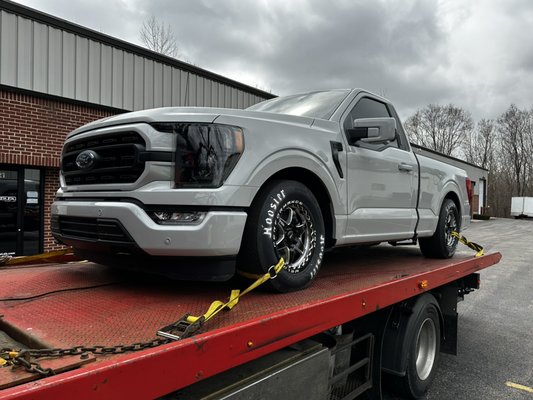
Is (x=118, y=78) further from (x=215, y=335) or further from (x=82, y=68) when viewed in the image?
(x=215, y=335)

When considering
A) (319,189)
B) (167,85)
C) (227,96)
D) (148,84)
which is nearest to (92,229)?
(319,189)

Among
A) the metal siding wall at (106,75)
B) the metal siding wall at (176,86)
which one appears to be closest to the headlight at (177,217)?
the metal siding wall at (106,75)

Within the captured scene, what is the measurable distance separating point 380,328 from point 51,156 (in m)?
7.91

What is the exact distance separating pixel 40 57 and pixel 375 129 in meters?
7.92

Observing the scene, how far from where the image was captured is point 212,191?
96.7 inches

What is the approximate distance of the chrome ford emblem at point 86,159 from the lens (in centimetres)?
275

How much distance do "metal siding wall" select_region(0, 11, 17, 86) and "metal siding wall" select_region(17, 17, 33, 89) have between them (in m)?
0.07

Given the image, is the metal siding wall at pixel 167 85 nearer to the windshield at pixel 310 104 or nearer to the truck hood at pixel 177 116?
the windshield at pixel 310 104

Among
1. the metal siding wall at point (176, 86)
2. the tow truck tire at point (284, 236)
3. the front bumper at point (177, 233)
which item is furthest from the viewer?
the metal siding wall at point (176, 86)

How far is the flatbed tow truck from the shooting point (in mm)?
1602

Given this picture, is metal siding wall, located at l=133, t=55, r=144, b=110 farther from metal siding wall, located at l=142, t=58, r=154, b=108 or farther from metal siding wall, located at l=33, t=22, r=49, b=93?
metal siding wall, located at l=33, t=22, r=49, b=93

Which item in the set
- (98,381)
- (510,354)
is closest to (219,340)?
(98,381)

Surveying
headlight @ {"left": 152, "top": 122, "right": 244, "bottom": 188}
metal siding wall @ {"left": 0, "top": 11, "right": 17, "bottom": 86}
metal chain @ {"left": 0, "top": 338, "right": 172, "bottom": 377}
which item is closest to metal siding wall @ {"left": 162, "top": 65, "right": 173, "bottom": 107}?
metal siding wall @ {"left": 0, "top": 11, "right": 17, "bottom": 86}

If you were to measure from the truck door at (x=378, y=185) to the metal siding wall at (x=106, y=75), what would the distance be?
23.9 ft
